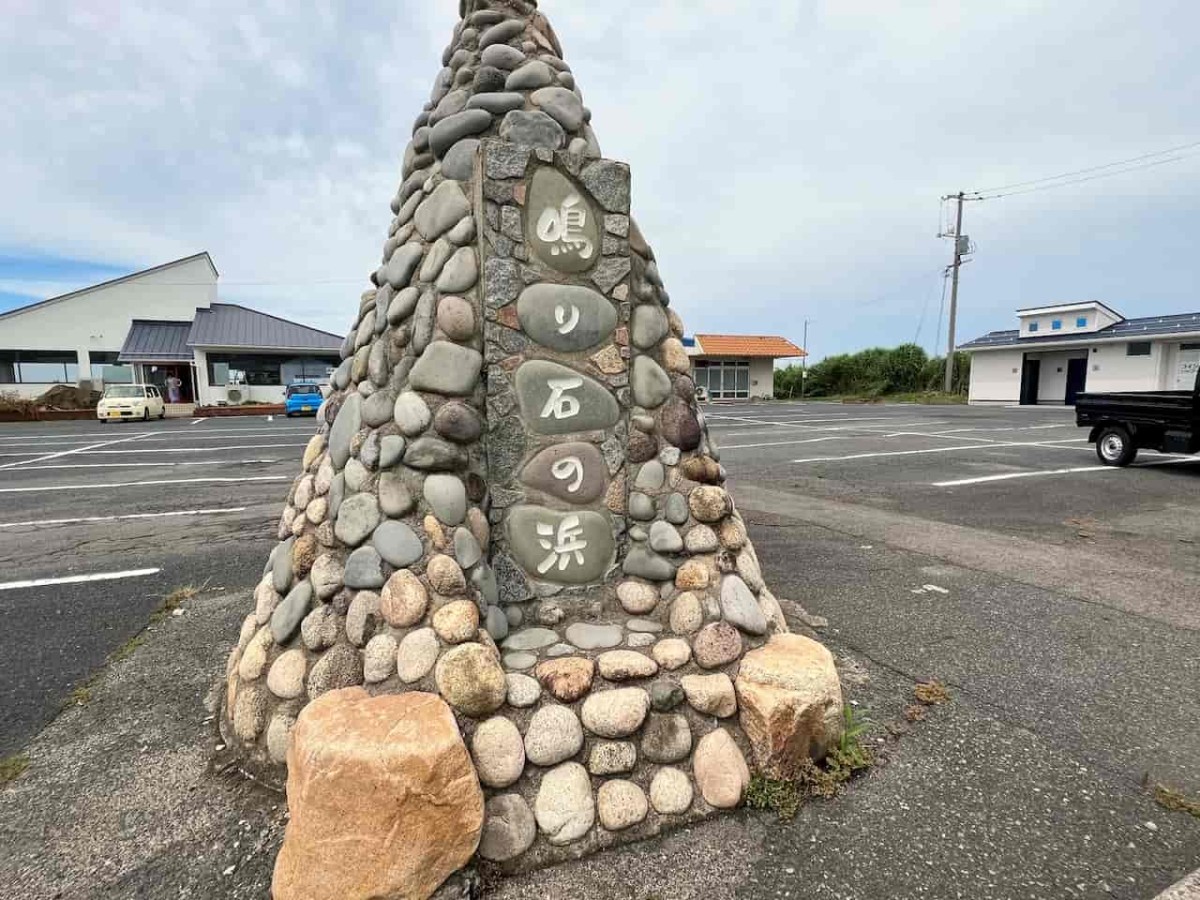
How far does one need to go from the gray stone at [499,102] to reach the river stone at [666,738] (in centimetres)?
260

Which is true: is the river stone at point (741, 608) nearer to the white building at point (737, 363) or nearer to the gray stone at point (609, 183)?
the gray stone at point (609, 183)

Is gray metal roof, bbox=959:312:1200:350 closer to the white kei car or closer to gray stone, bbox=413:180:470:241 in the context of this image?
gray stone, bbox=413:180:470:241

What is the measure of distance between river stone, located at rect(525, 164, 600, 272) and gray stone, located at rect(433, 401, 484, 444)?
75 cm

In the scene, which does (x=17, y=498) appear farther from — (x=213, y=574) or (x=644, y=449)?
(x=644, y=449)

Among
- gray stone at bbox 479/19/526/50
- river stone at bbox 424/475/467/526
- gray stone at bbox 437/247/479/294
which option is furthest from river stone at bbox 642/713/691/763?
gray stone at bbox 479/19/526/50

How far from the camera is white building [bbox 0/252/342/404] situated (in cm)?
2770

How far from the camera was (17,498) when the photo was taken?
25.3 ft

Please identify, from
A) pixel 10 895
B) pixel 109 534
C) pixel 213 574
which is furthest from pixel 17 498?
pixel 10 895

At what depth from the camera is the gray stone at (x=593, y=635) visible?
2.39 meters

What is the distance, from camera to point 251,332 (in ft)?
92.8

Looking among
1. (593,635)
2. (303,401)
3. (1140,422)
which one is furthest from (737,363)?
(593,635)

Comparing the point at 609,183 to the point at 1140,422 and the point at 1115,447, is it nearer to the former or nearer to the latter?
the point at 1140,422

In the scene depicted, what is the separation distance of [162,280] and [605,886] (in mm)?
39694

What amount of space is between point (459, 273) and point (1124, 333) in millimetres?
33451
